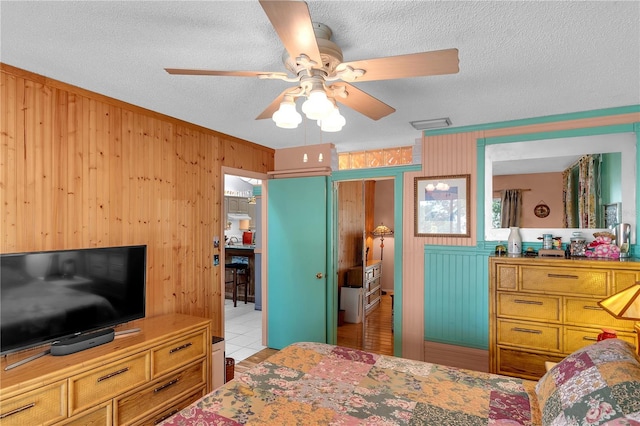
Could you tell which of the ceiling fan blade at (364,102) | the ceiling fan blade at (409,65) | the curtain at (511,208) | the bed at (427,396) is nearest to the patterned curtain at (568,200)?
the curtain at (511,208)

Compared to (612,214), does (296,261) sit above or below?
below

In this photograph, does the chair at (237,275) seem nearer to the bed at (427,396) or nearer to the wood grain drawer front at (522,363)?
the bed at (427,396)

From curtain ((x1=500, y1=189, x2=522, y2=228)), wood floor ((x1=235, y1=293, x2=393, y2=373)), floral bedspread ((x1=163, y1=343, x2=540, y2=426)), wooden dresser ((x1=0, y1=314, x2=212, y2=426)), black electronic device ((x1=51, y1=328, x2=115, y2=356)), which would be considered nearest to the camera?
floral bedspread ((x1=163, y1=343, x2=540, y2=426))

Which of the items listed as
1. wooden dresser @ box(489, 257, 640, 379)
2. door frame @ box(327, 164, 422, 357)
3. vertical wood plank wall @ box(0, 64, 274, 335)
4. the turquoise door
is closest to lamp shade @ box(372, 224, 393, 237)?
door frame @ box(327, 164, 422, 357)

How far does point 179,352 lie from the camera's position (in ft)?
8.07

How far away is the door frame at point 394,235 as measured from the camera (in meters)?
3.64

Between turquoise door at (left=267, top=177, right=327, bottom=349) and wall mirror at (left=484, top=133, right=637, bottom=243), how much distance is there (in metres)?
1.73

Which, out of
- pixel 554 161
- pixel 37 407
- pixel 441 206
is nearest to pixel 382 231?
pixel 441 206

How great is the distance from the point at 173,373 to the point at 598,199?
11.8 feet

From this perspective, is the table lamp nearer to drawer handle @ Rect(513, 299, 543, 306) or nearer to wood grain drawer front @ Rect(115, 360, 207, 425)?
drawer handle @ Rect(513, 299, 543, 306)

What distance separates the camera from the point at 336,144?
4.02 meters

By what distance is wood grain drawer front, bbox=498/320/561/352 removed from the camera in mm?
2641

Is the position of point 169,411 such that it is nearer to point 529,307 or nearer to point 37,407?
point 37,407

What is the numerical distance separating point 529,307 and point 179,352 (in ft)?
8.86
